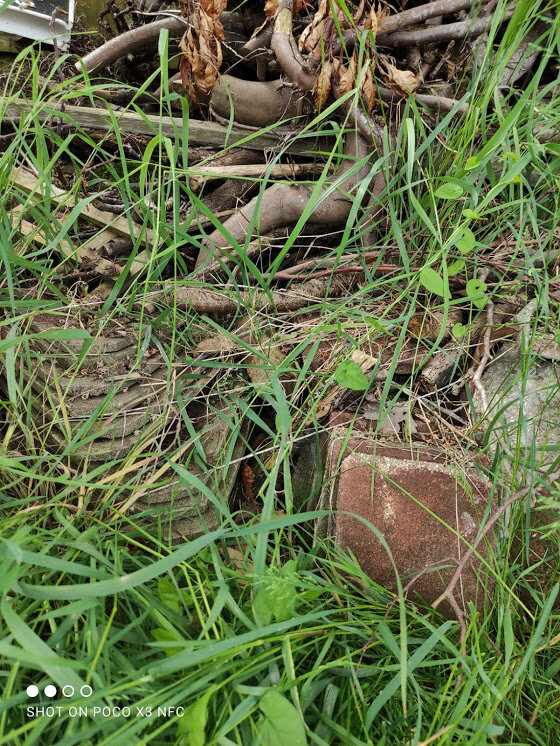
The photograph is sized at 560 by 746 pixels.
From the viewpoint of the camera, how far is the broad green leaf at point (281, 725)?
0.88 meters

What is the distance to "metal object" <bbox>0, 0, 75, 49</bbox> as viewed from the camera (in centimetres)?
233

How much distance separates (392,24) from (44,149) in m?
1.37

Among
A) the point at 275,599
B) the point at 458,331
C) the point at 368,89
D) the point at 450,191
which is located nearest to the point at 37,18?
the point at 368,89

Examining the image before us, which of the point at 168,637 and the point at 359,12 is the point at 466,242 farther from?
the point at 168,637

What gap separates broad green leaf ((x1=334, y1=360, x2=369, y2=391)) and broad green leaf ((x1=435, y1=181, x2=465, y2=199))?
54 centimetres

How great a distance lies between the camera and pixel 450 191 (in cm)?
147

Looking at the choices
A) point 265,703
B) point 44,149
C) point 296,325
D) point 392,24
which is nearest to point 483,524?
point 265,703

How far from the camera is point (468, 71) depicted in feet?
6.55

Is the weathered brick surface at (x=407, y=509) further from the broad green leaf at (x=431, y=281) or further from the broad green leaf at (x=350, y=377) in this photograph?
the broad green leaf at (x=431, y=281)

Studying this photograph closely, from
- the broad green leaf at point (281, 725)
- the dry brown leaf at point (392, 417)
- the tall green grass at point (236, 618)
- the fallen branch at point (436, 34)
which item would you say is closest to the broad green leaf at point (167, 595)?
the tall green grass at point (236, 618)

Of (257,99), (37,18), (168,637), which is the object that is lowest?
(168,637)

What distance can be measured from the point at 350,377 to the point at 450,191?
61 cm

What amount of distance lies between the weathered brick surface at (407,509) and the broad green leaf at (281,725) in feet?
1.62

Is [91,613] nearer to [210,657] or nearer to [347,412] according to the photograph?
[210,657]
